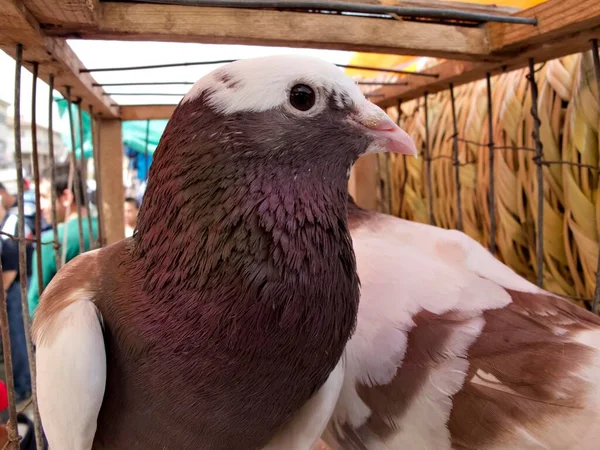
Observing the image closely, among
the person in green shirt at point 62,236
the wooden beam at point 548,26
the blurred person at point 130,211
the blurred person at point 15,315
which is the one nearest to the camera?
the wooden beam at point 548,26

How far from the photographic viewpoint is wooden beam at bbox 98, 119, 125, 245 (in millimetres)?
1178

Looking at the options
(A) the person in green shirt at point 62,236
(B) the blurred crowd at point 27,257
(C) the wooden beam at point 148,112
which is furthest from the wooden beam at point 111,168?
(B) the blurred crowd at point 27,257

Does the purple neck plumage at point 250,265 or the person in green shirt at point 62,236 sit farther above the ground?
the purple neck plumage at point 250,265

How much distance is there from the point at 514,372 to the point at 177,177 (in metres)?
0.46

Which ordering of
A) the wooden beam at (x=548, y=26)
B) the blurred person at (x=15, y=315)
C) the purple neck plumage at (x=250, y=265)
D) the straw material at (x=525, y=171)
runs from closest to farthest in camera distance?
1. the purple neck plumage at (x=250, y=265)
2. the wooden beam at (x=548, y=26)
3. the straw material at (x=525, y=171)
4. the blurred person at (x=15, y=315)

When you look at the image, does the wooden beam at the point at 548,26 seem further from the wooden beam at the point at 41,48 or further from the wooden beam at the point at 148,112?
the wooden beam at the point at 148,112

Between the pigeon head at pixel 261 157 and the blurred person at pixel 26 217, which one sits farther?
the blurred person at pixel 26 217

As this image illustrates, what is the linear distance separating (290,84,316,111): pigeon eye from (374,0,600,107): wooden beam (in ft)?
1.30

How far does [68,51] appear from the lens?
70 centimetres

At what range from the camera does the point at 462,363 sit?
1.98ft

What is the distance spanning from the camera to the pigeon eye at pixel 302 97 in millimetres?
461

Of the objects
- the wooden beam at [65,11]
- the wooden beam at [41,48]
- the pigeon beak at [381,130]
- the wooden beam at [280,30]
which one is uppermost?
the wooden beam at [280,30]

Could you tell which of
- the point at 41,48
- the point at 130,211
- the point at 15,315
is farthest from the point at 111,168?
the point at 130,211

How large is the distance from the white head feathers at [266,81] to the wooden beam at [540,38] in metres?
0.36
